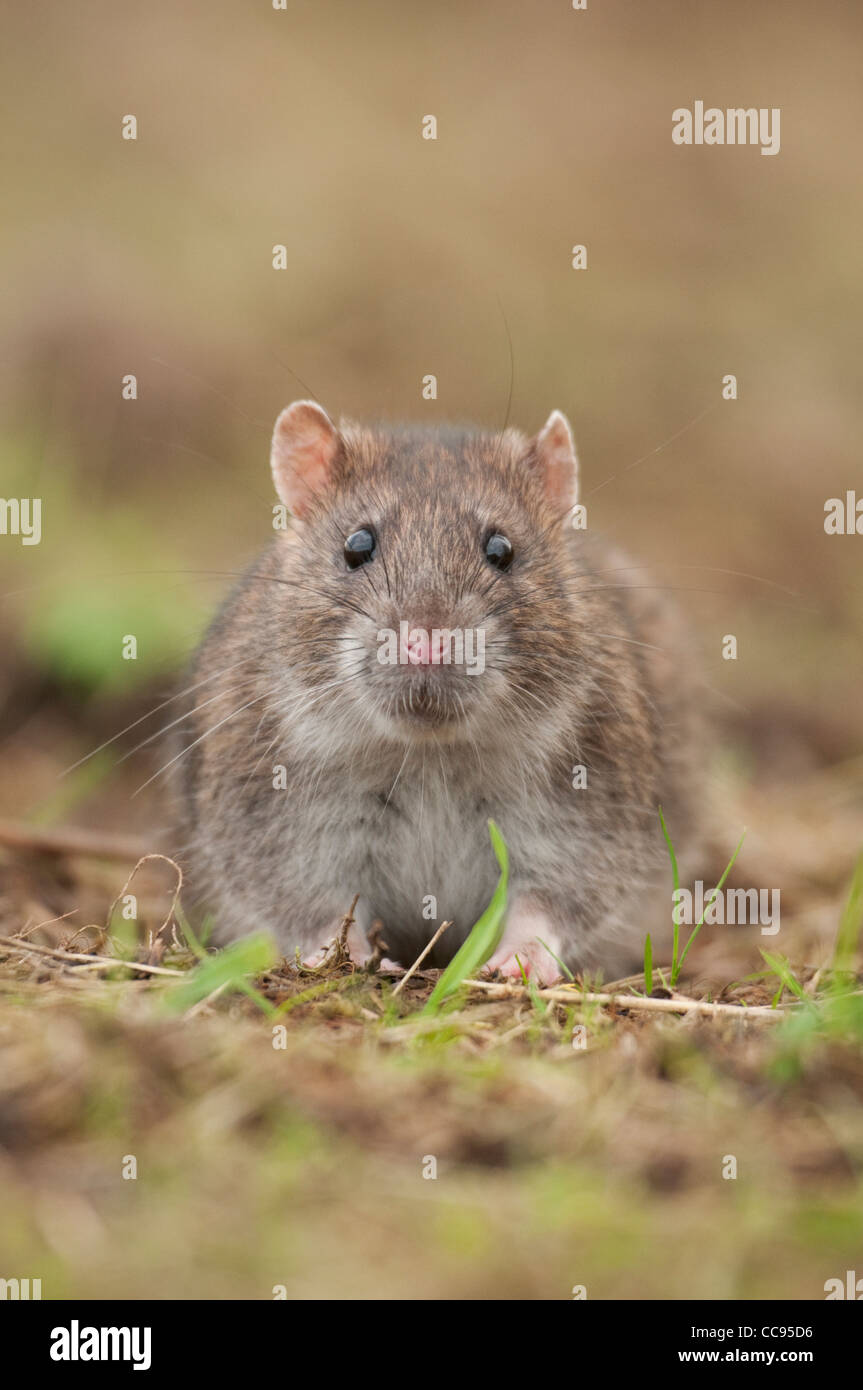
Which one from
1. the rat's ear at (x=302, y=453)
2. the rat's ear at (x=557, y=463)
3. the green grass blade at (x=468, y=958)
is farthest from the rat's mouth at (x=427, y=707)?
the rat's ear at (x=557, y=463)

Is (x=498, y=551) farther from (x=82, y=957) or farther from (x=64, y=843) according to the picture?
(x=64, y=843)

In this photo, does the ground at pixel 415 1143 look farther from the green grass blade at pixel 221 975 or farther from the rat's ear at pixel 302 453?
the rat's ear at pixel 302 453

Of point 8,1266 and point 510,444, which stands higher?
point 510,444

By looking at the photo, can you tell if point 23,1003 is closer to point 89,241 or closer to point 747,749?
point 747,749

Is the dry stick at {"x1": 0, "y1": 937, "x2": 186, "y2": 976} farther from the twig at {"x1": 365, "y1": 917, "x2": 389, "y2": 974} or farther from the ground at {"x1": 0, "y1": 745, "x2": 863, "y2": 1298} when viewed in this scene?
the twig at {"x1": 365, "y1": 917, "x2": 389, "y2": 974}

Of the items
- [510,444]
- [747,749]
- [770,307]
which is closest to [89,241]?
[770,307]

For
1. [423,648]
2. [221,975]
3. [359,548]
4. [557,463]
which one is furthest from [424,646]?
[557,463]
